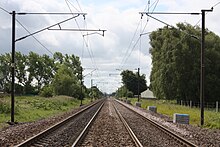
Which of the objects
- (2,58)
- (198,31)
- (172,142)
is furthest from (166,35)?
(2,58)

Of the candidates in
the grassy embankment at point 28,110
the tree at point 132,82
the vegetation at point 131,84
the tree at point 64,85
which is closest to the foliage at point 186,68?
the grassy embankment at point 28,110

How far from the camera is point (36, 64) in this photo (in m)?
151

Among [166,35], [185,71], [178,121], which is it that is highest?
[166,35]

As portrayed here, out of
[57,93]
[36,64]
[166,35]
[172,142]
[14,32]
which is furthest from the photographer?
[36,64]

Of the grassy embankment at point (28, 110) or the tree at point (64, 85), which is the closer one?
the grassy embankment at point (28, 110)

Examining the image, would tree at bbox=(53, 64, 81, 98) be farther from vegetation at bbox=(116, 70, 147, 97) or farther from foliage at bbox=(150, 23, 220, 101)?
vegetation at bbox=(116, 70, 147, 97)

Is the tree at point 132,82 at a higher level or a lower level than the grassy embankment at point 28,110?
higher

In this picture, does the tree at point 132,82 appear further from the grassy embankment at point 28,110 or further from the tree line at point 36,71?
the grassy embankment at point 28,110

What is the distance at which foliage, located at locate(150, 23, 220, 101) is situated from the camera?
69.2 meters

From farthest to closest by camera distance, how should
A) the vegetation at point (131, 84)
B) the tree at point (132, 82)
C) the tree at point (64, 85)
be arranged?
the tree at point (132, 82) < the vegetation at point (131, 84) < the tree at point (64, 85)

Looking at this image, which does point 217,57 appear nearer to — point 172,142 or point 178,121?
point 178,121

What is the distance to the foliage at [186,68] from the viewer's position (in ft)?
227

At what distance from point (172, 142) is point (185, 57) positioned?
53529 millimetres

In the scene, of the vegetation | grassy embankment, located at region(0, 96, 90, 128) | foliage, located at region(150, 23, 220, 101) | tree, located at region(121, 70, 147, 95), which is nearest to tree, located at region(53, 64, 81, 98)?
foliage, located at region(150, 23, 220, 101)
